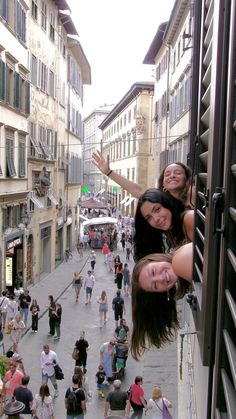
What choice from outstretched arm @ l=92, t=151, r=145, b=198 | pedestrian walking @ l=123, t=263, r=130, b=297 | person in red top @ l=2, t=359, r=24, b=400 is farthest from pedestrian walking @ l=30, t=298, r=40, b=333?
outstretched arm @ l=92, t=151, r=145, b=198

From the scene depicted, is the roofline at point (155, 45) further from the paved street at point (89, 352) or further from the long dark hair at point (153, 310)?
the long dark hair at point (153, 310)

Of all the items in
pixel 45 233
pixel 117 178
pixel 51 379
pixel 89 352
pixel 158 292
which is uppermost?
pixel 117 178

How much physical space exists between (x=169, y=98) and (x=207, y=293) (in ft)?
87.8

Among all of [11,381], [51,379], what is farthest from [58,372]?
[11,381]

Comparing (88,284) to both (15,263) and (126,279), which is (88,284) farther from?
(15,263)

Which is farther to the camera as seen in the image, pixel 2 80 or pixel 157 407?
pixel 2 80

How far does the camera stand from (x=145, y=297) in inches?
96.5

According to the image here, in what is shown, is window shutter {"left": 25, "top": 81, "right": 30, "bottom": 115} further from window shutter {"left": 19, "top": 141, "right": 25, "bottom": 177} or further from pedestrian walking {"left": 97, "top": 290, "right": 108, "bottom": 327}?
pedestrian walking {"left": 97, "top": 290, "right": 108, "bottom": 327}

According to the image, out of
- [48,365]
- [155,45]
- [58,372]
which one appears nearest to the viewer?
[48,365]

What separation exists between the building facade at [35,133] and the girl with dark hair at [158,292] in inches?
644

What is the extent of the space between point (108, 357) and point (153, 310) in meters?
9.47

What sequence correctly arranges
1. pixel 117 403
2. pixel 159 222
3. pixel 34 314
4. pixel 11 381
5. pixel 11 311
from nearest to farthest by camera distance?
pixel 159 222
pixel 117 403
pixel 11 381
pixel 11 311
pixel 34 314

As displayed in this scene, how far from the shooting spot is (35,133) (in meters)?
24.7

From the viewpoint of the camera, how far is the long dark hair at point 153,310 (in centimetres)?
245
